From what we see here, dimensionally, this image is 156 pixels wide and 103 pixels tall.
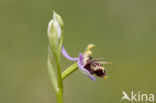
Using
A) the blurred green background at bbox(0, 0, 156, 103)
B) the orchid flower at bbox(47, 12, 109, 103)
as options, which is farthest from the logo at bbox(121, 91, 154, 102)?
the orchid flower at bbox(47, 12, 109, 103)

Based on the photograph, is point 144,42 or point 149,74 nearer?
point 149,74

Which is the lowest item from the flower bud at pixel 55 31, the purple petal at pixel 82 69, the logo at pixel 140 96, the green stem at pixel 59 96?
the logo at pixel 140 96

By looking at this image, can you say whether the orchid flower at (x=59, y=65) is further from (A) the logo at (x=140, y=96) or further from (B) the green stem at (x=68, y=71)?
→ (A) the logo at (x=140, y=96)

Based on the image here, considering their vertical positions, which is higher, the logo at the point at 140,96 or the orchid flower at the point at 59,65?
the orchid flower at the point at 59,65

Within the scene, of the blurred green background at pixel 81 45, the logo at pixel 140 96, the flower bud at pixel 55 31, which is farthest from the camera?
the blurred green background at pixel 81 45

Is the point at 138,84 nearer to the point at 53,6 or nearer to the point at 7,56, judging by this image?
the point at 7,56

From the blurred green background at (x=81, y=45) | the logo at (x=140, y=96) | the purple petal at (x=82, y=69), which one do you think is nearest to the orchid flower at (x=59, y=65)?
the purple petal at (x=82, y=69)

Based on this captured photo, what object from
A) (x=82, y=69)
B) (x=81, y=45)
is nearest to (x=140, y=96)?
(x=81, y=45)

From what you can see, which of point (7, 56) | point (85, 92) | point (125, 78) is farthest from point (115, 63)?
point (7, 56)

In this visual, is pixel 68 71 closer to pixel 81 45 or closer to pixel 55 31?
pixel 55 31

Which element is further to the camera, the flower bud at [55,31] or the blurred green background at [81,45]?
the blurred green background at [81,45]
